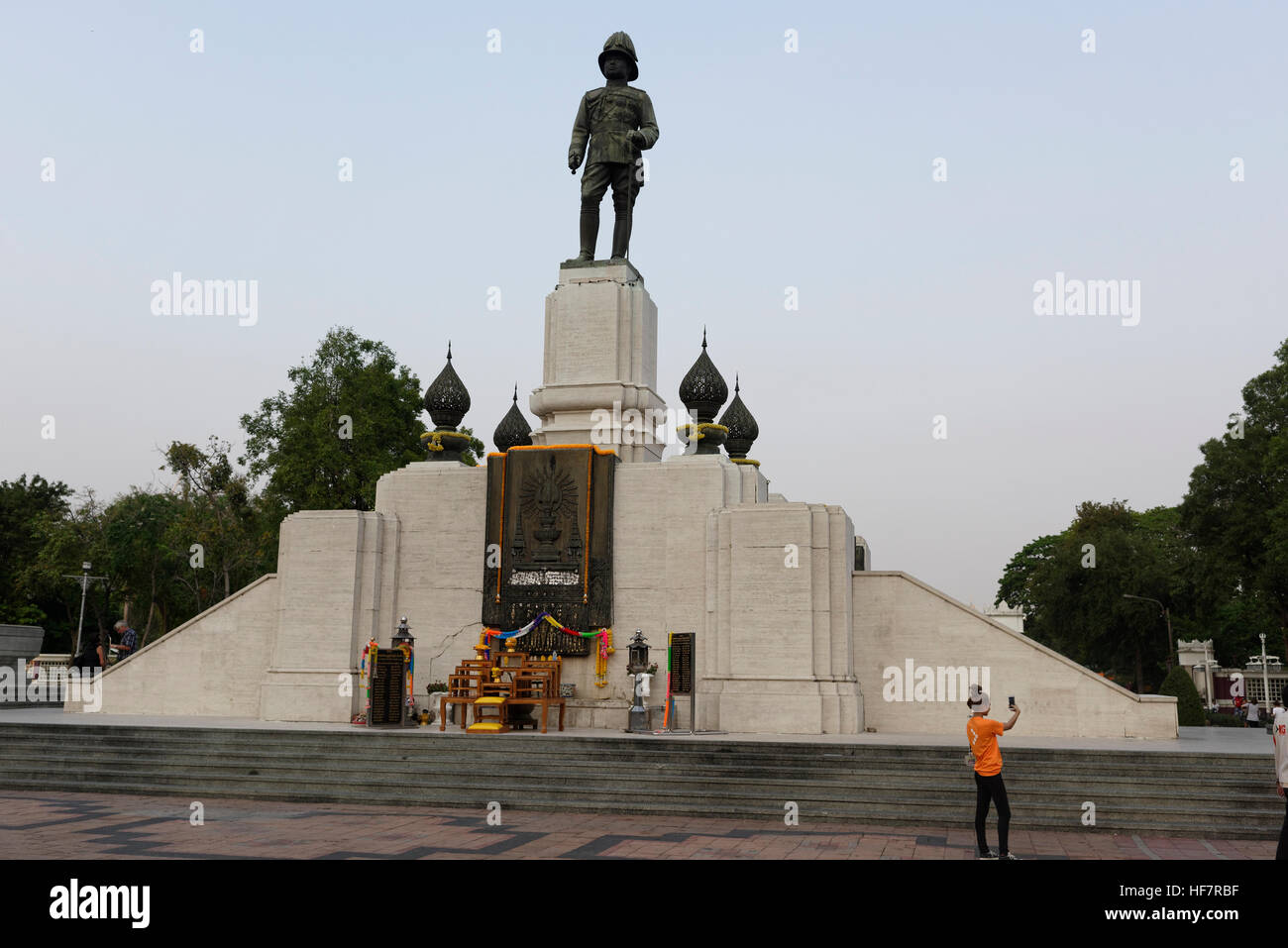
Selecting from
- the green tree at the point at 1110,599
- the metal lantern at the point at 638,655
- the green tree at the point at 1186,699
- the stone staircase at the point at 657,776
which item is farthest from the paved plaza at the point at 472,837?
the green tree at the point at 1110,599

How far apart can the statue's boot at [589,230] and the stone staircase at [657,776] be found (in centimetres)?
948

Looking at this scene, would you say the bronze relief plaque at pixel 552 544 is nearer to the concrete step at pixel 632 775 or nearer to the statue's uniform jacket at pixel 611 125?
the concrete step at pixel 632 775

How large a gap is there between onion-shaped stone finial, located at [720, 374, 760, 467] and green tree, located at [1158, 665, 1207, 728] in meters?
10.8

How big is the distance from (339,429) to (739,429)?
65.7ft

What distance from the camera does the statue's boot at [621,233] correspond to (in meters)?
19.6

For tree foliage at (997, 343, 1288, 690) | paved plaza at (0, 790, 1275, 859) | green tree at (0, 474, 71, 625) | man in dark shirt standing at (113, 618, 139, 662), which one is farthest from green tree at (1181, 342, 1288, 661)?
green tree at (0, 474, 71, 625)

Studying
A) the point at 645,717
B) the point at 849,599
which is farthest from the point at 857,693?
the point at 645,717

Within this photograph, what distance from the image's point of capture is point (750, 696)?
15969 millimetres

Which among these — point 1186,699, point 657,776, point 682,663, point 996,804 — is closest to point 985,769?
point 996,804

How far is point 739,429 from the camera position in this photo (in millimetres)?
20375

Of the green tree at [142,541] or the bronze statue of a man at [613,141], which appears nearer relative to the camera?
the bronze statue of a man at [613,141]

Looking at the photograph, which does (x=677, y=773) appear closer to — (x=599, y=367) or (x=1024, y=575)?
(x=599, y=367)

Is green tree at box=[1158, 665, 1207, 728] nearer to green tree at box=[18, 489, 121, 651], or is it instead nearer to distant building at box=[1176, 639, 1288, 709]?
distant building at box=[1176, 639, 1288, 709]
